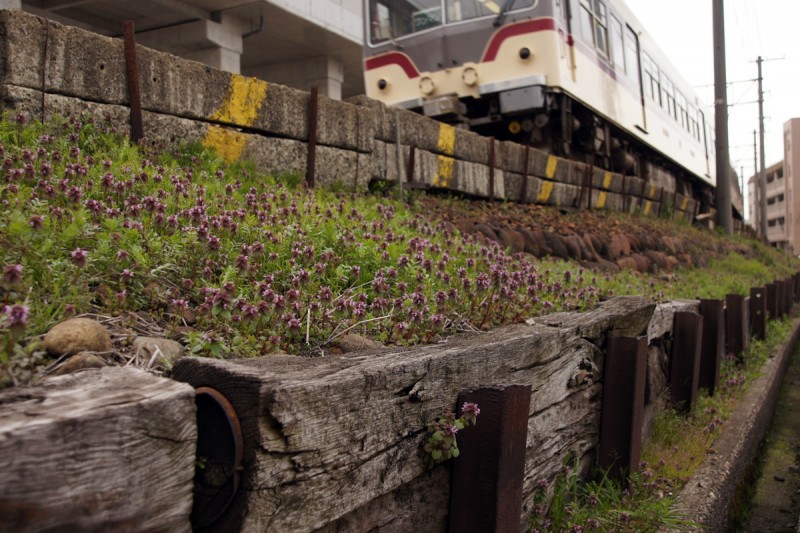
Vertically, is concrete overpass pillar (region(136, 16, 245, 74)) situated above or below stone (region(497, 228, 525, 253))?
above

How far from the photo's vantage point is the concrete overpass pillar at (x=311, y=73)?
61.3 ft

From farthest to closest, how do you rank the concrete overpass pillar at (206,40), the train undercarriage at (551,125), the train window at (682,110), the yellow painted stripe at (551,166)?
the train window at (682,110), the concrete overpass pillar at (206,40), the train undercarriage at (551,125), the yellow painted stripe at (551,166)

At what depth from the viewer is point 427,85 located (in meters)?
10.5

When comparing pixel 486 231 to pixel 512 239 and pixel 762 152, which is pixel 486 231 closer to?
pixel 512 239

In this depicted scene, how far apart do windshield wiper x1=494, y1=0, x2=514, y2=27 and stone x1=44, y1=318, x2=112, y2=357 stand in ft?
29.9

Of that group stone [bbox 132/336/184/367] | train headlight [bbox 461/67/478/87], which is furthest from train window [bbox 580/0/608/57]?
stone [bbox 132/336/184/367]

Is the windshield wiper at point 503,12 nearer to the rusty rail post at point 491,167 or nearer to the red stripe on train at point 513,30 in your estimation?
the red stripe on train at point 513,30

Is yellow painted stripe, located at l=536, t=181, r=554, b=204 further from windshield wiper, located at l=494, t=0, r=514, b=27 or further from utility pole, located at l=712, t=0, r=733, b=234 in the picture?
utility pole, located at l=712, t=0, r=733, b=234

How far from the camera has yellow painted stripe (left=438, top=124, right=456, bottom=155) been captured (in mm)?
7273

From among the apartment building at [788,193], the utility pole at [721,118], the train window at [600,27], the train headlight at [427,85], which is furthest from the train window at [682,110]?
the apartment building at [788,193]

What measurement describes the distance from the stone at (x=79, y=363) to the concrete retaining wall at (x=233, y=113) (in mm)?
2374

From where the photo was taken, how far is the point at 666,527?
3162 mm

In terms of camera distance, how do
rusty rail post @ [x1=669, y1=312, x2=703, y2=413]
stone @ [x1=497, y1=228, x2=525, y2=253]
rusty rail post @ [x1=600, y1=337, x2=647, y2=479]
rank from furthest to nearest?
stone @ [x1=497, y1=228, x2=525, y2=253], rusty rail post @ [x1=669, y1=312, x2=703, y2=413], rusty rail post @ [x1=600, y1=337, x2=647, y2=479]

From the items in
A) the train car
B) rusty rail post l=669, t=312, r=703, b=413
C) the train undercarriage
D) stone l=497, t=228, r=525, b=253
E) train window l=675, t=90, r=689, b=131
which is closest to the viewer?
rusty rail post l=669, t=312, r=703, b=413
